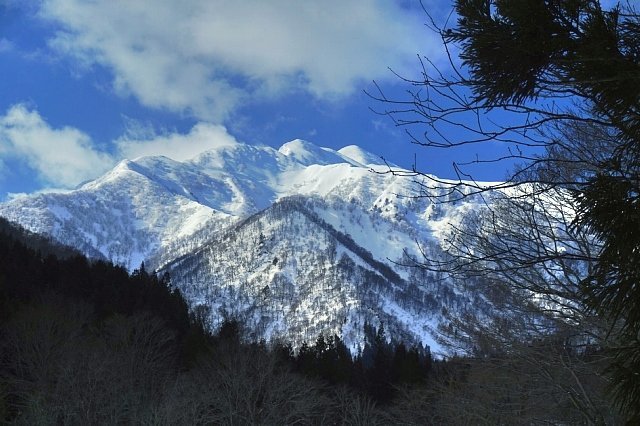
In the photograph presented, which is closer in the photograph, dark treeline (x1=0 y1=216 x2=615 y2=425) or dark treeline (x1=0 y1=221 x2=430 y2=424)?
dark treeline (x1=0 y1=216 x2=615 y2=425)

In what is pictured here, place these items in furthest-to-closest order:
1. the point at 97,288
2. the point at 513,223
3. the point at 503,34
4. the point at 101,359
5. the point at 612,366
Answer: the point at 97,288 < the point at 101,359 < the point at 513,223 < the point at 503,34 < the point at 612,366

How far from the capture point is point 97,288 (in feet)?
131

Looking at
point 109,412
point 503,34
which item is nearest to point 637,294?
point 503,34

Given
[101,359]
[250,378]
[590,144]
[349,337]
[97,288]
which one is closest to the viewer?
[590,144]

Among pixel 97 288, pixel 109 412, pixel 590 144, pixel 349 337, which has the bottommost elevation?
pixel 109 412

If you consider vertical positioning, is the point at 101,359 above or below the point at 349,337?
below

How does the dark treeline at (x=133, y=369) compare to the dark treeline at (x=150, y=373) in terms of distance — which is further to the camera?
the dark treeline at (x=133, y=369)

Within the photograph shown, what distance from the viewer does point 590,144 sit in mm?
4406

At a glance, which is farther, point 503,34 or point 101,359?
point 101,359

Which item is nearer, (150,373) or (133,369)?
(133,369)

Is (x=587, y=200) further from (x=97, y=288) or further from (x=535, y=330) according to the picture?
(x=97, y=288)

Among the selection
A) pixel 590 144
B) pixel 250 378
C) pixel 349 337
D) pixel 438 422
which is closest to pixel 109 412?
pixel 250 378

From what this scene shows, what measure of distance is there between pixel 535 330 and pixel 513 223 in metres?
1.27

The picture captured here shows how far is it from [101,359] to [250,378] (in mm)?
7167
